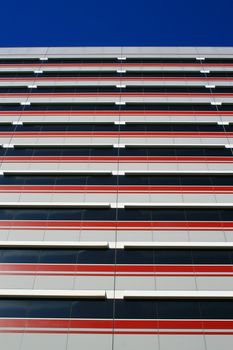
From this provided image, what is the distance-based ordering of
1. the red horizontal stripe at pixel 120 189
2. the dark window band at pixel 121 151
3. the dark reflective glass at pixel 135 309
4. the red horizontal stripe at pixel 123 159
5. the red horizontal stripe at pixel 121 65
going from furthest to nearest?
the red horizontal stripe at pixel 121 65 → the dark window band at pixel 121 151 → the red horizontal stripe at pixel 123 159 → the red horizontal stripe at pixel 120 189 → the dark reflective glass at pixel 135 309

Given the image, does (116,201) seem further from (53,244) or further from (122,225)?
(53,244)

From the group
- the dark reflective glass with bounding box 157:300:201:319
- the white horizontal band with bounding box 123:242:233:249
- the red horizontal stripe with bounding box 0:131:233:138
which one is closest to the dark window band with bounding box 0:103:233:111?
the red horizontal stripe with bounding box 0:131:233:138

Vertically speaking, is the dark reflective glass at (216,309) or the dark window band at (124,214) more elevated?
the dark window band at (124,214)

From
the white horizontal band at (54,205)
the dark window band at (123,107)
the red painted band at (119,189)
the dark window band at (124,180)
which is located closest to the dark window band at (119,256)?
the white horizontal band at (54,205)

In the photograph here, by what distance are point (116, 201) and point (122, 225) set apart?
6.93ft

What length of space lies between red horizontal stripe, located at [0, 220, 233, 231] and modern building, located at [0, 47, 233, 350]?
8 cm

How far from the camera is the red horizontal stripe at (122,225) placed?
23.9 m

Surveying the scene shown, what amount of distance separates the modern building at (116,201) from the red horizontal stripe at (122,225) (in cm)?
8

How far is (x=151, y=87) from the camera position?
3544 centimetres

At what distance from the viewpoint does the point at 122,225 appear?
24.0 meters
